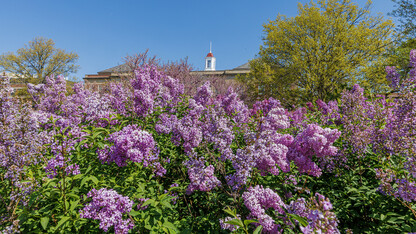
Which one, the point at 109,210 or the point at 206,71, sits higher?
the point at 206,71

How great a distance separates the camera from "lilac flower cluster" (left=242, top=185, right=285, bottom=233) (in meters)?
2.27

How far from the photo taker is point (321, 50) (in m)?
21.9

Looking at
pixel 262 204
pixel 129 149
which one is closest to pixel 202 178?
pixel 262 204

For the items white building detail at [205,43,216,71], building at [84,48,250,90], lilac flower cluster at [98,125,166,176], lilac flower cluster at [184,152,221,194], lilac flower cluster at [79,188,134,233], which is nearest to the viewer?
lilac flower cluster at [79,188,134,233]

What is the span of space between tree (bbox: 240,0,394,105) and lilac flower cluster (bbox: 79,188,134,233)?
22.3 m

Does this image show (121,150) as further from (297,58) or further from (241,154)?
(297,58)

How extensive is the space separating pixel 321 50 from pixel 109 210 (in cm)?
2436

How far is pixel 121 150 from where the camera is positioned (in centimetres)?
293

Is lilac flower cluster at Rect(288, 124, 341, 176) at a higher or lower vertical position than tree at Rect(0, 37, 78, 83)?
lower

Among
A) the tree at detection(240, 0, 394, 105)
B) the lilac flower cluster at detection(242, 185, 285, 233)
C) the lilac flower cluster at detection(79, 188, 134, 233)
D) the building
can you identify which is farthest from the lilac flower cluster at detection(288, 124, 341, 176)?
the building

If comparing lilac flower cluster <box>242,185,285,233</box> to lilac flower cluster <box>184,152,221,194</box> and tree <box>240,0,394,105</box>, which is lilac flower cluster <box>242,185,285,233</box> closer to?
Answer: lilac flower cluster <box>184,152,221,194</box>

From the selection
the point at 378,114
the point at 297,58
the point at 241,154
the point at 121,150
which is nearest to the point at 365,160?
the point at 378,114

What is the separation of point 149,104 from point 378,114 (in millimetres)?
4332

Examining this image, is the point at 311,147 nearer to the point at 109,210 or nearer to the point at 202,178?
the point at 202,178
